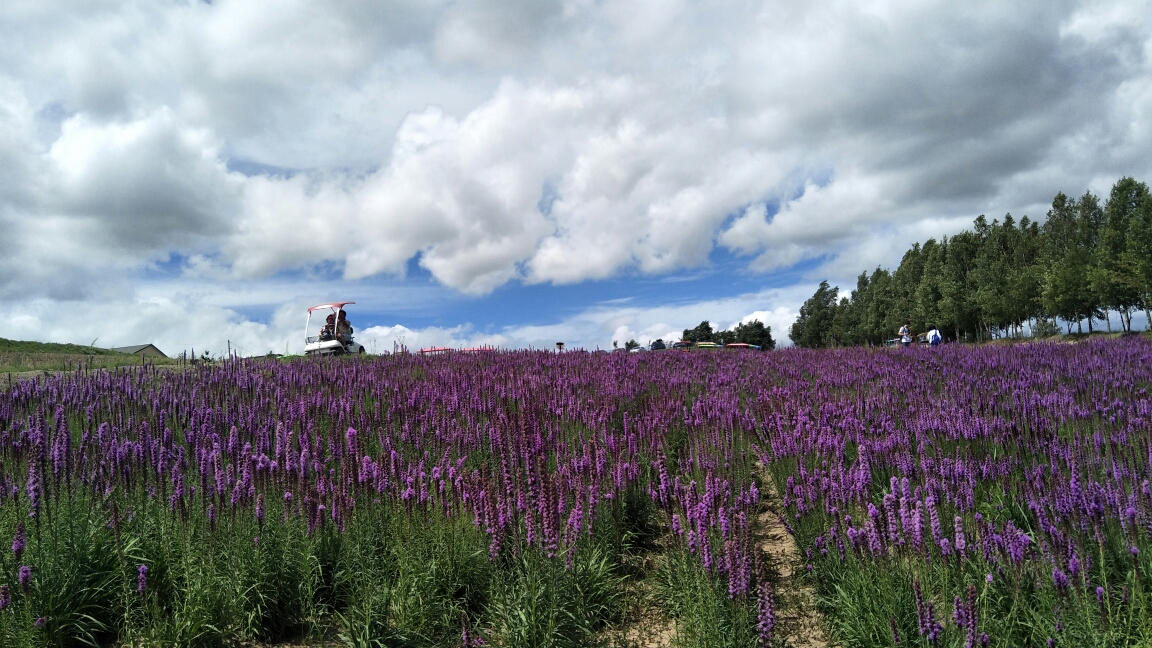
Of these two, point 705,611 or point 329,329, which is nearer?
point 705,611

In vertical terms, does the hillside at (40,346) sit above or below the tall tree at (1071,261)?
below

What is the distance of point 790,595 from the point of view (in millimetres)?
3682

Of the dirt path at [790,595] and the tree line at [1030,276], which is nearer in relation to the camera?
the dirt path at [790,595]

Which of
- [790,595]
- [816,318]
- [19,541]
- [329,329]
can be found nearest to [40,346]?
[329,329]

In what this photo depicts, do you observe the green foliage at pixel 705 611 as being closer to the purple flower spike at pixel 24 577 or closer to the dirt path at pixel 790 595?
the dirt path at pixel 790 595

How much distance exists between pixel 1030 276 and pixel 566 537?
182 ft

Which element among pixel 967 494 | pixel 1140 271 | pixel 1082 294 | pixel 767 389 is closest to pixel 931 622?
pixel 967 494

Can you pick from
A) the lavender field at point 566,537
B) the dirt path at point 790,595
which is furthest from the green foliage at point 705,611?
the dirt path at point 790,595

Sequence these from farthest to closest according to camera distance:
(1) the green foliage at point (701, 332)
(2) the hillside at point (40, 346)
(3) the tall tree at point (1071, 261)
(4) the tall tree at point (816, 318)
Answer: (4) the tall tree at point (816, 318)
(1) the green foliage at point (701, 332)
(3) the tall tree at point (1071, 261)
(2) the hillside at point (40, 346)

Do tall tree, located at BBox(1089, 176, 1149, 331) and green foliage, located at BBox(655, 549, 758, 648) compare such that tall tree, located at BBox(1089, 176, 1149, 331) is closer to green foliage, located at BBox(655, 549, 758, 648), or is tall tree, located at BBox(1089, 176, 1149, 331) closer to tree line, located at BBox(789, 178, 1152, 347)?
tree line, located at BBox(789, 178, 1152, 347)

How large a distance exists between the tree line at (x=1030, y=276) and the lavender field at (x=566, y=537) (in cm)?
2863

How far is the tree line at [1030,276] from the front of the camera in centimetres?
3916

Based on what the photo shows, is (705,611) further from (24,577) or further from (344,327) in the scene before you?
(344,327)

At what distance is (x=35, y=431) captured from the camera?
468 cm
